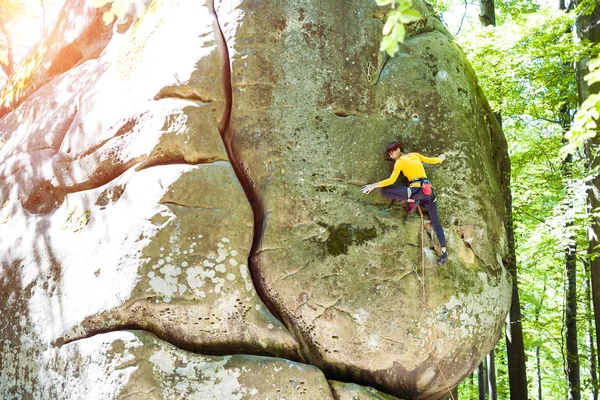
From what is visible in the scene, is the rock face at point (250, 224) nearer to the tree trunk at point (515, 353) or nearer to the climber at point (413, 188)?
the climber at point (413, 188)

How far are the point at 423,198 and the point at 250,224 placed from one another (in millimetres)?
2218

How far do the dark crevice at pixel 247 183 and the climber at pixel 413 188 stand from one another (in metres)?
1.41

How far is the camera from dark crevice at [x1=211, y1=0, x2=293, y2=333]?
645 centimetres

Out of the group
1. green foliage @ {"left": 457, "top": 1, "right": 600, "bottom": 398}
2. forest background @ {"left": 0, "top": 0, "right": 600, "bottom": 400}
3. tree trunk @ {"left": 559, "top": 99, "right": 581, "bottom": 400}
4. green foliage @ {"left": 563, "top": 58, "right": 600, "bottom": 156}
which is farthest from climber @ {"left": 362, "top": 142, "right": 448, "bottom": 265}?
tree trunk @ {"left": 559, "top": 99, "right": 581, "bottom": 400}

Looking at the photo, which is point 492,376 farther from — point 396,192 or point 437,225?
point 396,192

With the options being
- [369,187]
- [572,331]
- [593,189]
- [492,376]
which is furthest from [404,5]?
[492,376]

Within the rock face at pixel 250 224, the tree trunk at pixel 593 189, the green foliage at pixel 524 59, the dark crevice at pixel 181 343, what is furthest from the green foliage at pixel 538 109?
the dark crevice at pixel 181 343

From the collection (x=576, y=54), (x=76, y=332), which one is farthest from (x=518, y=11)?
(x=76, y=332)

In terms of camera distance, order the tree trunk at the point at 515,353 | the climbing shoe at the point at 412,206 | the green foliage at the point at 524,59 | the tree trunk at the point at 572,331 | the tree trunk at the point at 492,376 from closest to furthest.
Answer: the climbing shoe at the point at 412,206 < the green foliage at the point at 524,59 < the tree trunk at the point at 515,353 < the tree trunk at the point at 572,331 < the tree trunk at the point at 492,376

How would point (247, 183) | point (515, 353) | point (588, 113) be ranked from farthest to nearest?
point (515, 353) → point (247, 183) → point (588, 113)

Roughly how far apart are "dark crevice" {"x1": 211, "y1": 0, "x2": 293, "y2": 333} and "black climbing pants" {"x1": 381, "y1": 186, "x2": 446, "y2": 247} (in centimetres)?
166

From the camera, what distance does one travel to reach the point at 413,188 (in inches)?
262

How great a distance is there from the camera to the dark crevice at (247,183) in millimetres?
6447

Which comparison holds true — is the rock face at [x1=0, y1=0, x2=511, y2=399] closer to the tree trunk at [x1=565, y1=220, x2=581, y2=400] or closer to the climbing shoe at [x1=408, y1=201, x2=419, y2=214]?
the climbing shoe at [x1=408, y1=201, x2=419, y2=214]
